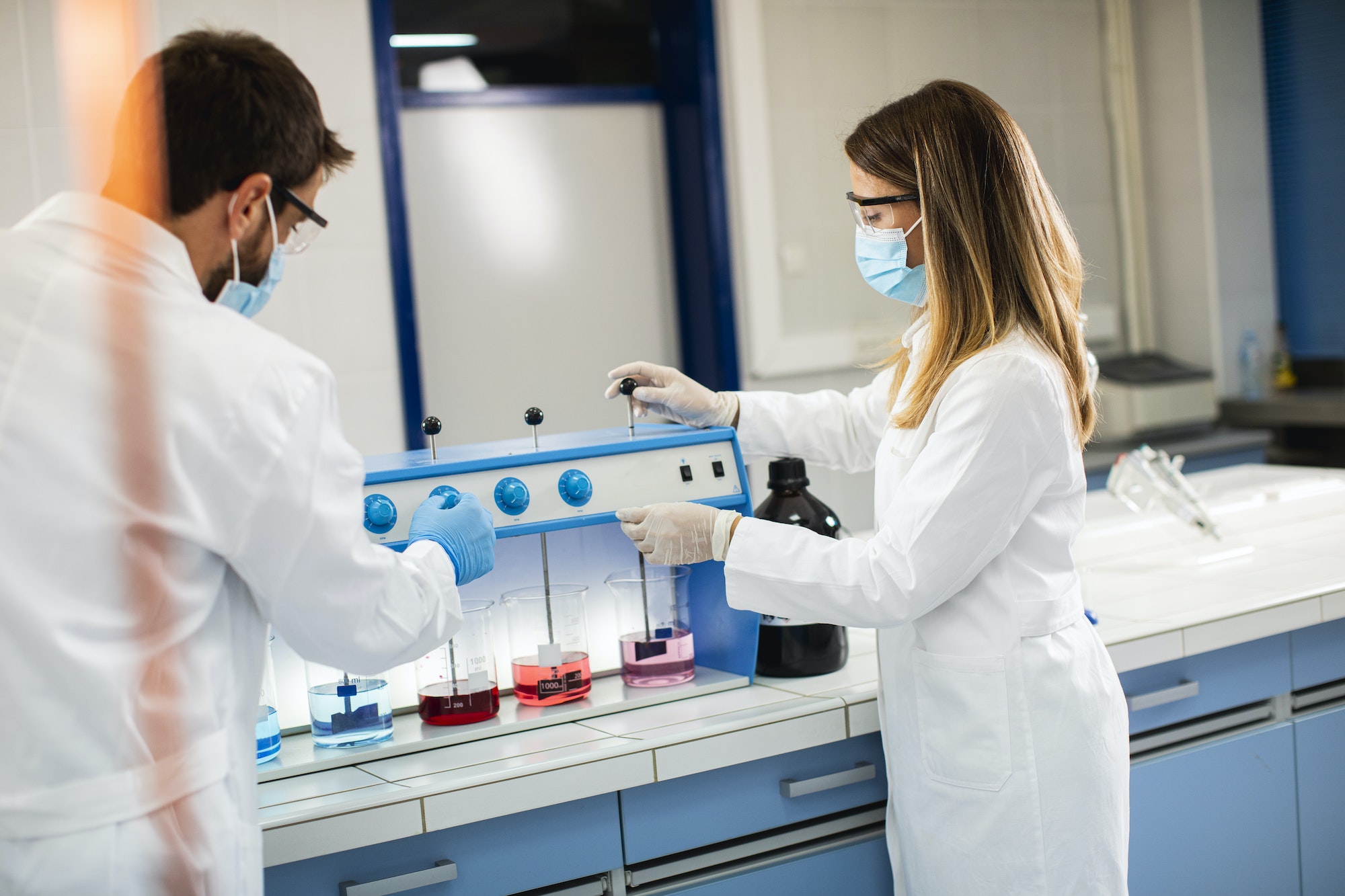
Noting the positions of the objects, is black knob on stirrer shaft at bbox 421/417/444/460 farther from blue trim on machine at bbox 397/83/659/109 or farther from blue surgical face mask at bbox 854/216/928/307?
blue trim on machine at bbox 397/83/659/109

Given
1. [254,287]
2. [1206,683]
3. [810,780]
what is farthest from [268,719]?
[1206,683]

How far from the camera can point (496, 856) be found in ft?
4.15

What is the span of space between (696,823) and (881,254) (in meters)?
0.73

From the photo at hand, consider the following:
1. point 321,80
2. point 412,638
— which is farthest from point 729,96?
point 412,638

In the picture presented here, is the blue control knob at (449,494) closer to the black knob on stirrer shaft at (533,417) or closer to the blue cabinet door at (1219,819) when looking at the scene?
the black knob on stirrer shaft at (533,417)

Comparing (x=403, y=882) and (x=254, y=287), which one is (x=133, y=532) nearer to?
(x=254, y=287)

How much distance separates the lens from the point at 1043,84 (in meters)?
4.32

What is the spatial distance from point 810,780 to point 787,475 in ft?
1.32

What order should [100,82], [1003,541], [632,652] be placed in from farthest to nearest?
1. [100,82]
2. [632,652]
3. [1003,541]

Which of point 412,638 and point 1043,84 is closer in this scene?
point 412,638

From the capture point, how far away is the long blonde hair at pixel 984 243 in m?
1.30

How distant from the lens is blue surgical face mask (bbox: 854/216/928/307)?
4.68ft

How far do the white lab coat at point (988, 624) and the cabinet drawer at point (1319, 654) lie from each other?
0.60m

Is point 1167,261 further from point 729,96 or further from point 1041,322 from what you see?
point 1041,322
